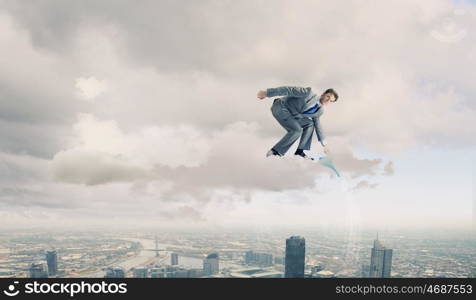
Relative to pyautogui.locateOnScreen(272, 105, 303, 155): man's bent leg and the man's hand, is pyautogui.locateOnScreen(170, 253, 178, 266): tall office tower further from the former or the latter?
the man's hand

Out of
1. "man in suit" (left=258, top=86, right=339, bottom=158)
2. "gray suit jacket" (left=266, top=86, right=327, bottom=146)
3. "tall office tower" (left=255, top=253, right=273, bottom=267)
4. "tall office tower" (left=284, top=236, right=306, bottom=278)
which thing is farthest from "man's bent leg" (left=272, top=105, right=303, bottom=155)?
"tall office tower" (left=255, top=253, right=273, bottom=267)

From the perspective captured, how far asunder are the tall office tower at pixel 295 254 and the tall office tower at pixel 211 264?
34.9ft

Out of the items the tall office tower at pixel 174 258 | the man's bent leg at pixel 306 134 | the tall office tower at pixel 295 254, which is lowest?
the tall office tower at pixel 174 258

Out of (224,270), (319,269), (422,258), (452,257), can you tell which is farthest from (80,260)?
(452,257)

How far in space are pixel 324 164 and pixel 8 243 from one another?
58.8 m

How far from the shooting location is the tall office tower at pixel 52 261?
1678 inches

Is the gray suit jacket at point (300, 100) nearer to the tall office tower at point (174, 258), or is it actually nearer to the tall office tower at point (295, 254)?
the tall office tower at point (295, 254)

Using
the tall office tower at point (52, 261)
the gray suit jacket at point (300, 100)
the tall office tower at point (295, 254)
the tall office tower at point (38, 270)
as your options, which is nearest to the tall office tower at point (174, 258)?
the tall office tower at point (52, 261)

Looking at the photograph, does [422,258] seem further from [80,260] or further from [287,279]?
[287,279]

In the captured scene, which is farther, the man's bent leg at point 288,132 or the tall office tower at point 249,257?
the tall office tower at point 249,257

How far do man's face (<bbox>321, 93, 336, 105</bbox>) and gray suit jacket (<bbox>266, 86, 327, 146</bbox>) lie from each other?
151mm

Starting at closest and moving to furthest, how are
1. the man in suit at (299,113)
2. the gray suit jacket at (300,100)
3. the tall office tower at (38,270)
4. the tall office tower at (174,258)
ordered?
the gray suit jacket at (300,100), the man in suit at (299,113), the tall office tower at (38,270), the tall office tower at (174,258)

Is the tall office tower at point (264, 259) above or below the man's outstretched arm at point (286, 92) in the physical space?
below

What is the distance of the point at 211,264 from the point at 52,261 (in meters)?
21.7
